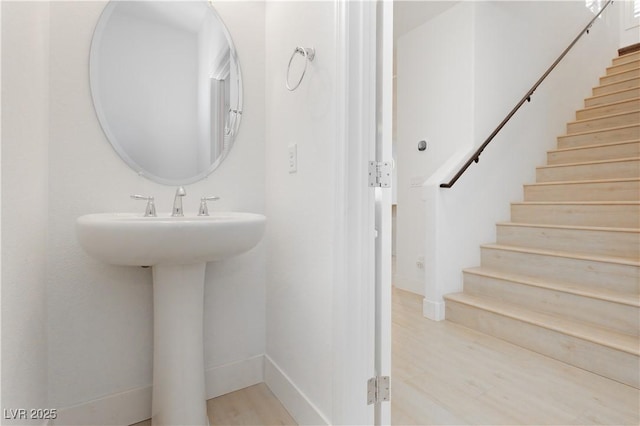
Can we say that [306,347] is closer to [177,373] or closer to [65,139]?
[177,373]

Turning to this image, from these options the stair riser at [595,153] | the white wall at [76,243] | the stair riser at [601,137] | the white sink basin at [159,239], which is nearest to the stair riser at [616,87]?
the stair riser at [601,137]

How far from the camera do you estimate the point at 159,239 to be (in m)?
0.94

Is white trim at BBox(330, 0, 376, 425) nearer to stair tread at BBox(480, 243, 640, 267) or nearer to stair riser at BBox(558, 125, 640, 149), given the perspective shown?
stair tread at BBox(480, 243, 640, 267)

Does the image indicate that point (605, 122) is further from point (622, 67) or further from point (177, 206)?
point (177, 206)

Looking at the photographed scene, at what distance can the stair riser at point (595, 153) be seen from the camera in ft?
9.03

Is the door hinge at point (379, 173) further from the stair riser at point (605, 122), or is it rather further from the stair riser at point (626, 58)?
the stair riser at point (626, 58)

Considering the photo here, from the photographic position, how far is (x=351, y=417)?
1.13 m

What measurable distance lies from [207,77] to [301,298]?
44.2 inches

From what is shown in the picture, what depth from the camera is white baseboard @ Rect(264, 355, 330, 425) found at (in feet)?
4.11

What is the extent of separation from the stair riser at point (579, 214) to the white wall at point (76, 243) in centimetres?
242

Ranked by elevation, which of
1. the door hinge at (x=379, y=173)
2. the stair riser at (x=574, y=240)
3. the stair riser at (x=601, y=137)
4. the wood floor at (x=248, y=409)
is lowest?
the wood floor at (x=248, y=409)

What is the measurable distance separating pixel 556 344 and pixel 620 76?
3.52 m

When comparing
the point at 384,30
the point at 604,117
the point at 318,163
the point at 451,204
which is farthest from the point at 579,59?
the point at 318,163

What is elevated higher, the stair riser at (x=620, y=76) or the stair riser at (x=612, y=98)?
the stair riser at (x=620, y=76)
